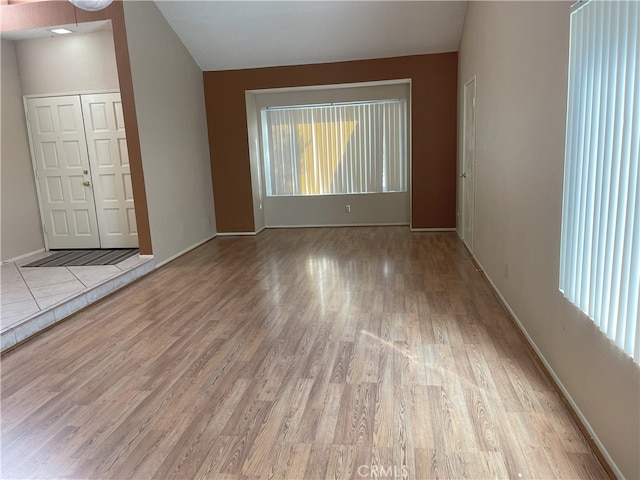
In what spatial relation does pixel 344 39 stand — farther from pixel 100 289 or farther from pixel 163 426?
pixel 163 426

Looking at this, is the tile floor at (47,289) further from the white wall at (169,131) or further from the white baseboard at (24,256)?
the white wall at (169,131)

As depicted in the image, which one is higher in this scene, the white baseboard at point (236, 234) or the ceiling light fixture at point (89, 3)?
the ceiling light fixture at point (89, 3)

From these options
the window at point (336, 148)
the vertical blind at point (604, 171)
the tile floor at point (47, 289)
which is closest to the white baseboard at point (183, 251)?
the tile floor at point (47, 289)

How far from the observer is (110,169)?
5.57m

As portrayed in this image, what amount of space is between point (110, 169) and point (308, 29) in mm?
3187

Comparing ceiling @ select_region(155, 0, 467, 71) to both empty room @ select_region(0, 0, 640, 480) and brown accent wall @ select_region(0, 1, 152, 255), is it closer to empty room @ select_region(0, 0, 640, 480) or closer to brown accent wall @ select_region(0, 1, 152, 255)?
empty room @ select_region(0, 0, 640, 480)

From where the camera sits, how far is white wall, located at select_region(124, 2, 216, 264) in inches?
195

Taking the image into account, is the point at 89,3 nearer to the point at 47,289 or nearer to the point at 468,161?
the point at 47,289

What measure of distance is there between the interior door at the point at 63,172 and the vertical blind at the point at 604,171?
219 inches

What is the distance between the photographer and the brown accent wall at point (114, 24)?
461 cm

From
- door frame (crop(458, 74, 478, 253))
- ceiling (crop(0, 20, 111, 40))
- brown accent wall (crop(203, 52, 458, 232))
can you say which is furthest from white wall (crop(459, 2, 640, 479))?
ceiling (crop(0, 20, 111, 40))

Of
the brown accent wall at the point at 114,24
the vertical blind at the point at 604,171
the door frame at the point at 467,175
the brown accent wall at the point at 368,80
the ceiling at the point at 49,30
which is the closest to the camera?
the vertical blind at the point at 604,171

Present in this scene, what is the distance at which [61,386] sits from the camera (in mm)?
2570

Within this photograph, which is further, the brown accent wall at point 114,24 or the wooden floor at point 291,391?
the brown accent wall at point 114,24
